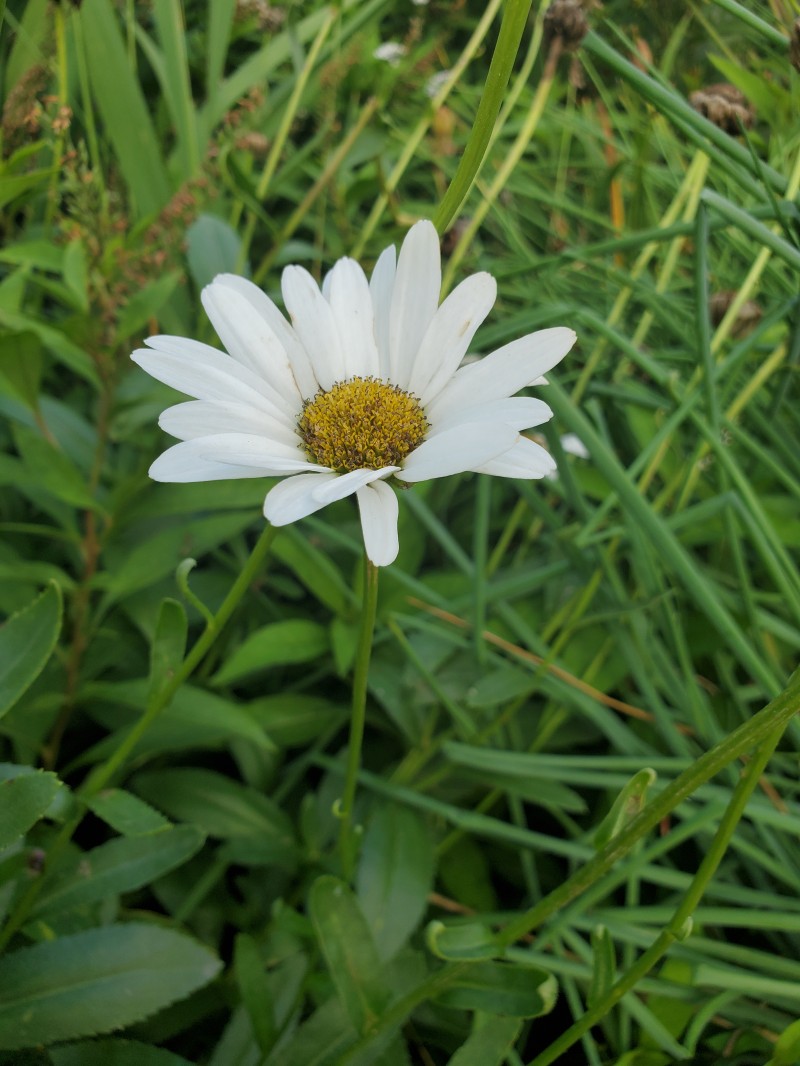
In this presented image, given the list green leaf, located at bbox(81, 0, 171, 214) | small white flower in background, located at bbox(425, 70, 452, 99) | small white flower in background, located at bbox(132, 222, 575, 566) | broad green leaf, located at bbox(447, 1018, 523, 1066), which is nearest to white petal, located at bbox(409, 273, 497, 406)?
small white flower in background, located at bbox(132, 222, 575, 566)

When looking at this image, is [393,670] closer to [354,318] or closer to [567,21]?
Result: [354,318]

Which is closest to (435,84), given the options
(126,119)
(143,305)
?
(126,119)

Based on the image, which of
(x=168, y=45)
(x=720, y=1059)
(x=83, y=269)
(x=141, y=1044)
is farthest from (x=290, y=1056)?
(x=168, y=45)

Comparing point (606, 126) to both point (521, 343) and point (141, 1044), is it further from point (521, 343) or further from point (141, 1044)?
point (141, 1044)

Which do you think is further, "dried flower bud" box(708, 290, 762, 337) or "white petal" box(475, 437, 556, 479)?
"dried flower bud" box(708, 290, 762, 337)

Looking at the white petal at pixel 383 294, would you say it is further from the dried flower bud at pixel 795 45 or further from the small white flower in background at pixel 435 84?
the small white flower in background at pixel 435 84

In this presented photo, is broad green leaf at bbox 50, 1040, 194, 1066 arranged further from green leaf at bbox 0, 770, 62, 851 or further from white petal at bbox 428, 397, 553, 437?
white petal at bbox 428, 397, 553, 437
